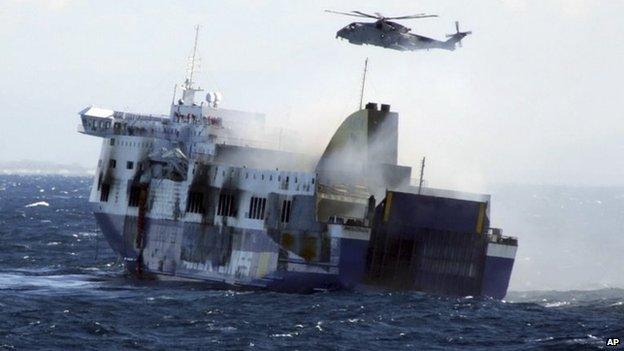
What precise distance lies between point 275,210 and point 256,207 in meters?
1.55

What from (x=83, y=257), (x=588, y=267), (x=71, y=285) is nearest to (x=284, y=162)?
(x=71, y=285)

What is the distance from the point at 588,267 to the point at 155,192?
2282 inches

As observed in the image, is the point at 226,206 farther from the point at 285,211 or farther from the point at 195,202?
the point at 285,211

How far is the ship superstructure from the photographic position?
73812mm

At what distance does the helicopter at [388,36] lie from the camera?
255 feet

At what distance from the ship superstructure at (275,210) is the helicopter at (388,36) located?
4.84 m

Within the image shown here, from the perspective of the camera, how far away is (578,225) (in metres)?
196

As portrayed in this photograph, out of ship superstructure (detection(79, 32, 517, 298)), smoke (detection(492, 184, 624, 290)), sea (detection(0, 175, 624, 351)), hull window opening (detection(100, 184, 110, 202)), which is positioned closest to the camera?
sea (detection(0, 175, 624, 351))

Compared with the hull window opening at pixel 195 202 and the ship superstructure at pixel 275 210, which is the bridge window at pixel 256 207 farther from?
the hull window opening at pixel 195 202

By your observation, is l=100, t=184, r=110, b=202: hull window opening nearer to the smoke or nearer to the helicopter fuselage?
the helicopter fuselage

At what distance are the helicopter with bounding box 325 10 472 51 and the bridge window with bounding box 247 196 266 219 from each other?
10401 millimetres

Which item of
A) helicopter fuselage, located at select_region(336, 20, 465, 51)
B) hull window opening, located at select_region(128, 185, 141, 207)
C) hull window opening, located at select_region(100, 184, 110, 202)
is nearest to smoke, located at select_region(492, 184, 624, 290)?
helicopter fuselage, located at select_region(336, 20, 465, 51)

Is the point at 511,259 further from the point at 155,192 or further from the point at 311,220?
the point at 155,192

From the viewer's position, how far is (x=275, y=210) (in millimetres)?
76812
